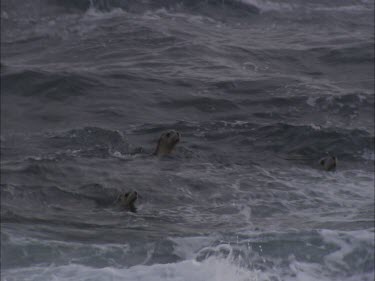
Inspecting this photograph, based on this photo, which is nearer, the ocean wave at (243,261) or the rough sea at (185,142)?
the ocean wave at (243,261)

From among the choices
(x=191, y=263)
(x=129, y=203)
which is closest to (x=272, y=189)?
(x=129, y=203)

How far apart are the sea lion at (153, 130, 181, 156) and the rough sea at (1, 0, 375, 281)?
0.11m

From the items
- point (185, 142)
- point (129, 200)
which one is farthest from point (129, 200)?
point (185, 142)

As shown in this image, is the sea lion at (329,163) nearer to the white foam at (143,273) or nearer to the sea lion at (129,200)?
the sea lion at (129,200)

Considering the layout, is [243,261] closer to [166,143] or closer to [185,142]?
[166,143]

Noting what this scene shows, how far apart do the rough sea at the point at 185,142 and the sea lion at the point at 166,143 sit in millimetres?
107

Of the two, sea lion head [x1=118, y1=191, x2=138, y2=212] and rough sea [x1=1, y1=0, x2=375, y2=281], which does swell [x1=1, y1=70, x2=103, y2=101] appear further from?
sea lion head [x1=118, y1=191, x2=138, y2=212]

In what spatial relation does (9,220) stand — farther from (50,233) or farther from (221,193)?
(221,193)

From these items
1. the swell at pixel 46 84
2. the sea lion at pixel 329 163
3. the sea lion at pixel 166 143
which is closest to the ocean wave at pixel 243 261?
the sea lion at pixel 329 163

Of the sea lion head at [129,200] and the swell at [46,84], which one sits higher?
the sea lion head at [129,200]

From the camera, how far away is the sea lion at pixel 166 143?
11.1m

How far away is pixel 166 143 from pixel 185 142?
0.61 meters

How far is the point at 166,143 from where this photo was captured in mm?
11156

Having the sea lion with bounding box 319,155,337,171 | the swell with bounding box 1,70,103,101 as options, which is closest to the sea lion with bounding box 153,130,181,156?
Answer: the sea lion with bounding box 319,155,337,171
